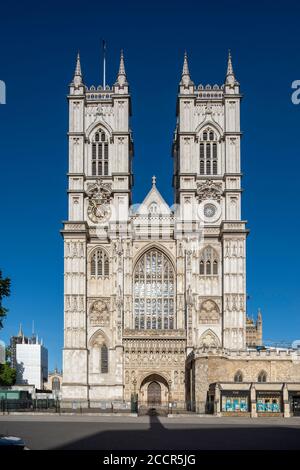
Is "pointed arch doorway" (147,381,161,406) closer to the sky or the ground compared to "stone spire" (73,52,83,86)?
closer to the ground

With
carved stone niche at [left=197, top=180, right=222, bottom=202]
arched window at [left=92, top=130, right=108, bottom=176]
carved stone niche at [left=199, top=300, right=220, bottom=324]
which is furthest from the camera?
arched window at [left=92, top=130, right=108, bottom=176]

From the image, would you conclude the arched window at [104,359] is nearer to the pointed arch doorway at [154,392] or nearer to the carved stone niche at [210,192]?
the pointed arch doorway at [154,392]

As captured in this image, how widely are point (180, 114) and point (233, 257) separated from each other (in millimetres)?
17244

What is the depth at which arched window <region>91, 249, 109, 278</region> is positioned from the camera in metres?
81.4

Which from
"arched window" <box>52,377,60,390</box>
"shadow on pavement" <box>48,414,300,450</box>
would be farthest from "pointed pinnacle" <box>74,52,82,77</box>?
"arched window" <box>52,377,60,390</box>

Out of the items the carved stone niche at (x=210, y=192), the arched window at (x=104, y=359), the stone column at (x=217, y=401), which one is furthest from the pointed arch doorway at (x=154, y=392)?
the stone column at (x=217, y=401)

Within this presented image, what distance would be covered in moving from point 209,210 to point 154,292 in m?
10.5

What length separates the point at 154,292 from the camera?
8156 centimetres

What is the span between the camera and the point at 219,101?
8544 centimetres

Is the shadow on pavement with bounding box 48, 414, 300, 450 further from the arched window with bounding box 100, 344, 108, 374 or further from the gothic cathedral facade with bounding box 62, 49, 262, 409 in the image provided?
the arched window with bounding box 100, 344, 108, 374

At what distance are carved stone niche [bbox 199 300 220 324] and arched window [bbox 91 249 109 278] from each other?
35.2 feet

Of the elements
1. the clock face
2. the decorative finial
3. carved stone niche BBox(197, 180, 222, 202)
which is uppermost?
the decorative finial

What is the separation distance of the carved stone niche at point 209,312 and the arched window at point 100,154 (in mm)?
18172
